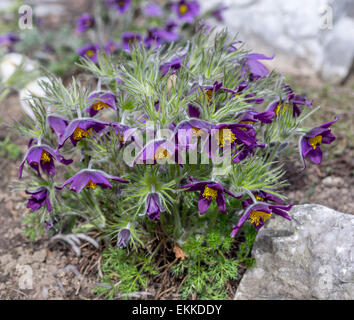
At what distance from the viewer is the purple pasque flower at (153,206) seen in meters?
1.66

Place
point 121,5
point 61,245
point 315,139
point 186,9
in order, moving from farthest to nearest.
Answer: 1. point 186,9
2. point 121,5
3. point 61,245
4. point 315,139

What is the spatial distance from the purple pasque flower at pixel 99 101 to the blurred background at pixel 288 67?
0.91 metres

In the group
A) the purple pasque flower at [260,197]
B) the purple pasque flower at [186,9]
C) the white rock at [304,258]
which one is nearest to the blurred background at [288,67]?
the purple pasque flower at [186,9]

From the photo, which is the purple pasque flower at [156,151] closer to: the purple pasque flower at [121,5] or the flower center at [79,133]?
the flower center at [79,133]

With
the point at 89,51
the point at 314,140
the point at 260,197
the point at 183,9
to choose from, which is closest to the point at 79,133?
the point at 260,197

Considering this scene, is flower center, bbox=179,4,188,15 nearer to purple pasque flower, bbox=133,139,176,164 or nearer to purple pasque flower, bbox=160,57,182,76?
purple pasque flower, bbox=160,57,182,76

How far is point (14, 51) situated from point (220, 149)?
3.54m

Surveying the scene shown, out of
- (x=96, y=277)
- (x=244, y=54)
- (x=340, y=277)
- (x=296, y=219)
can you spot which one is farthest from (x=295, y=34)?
(x=96, y=277)

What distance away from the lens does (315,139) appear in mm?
1858

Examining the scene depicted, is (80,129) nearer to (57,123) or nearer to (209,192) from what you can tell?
(57,123)

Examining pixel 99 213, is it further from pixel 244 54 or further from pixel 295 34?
pixel 295 34

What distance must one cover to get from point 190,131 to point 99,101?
53cm

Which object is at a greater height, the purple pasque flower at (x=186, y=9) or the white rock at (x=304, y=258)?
the purple pasque flower at (x=186, y=9)

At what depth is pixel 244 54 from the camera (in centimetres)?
194
